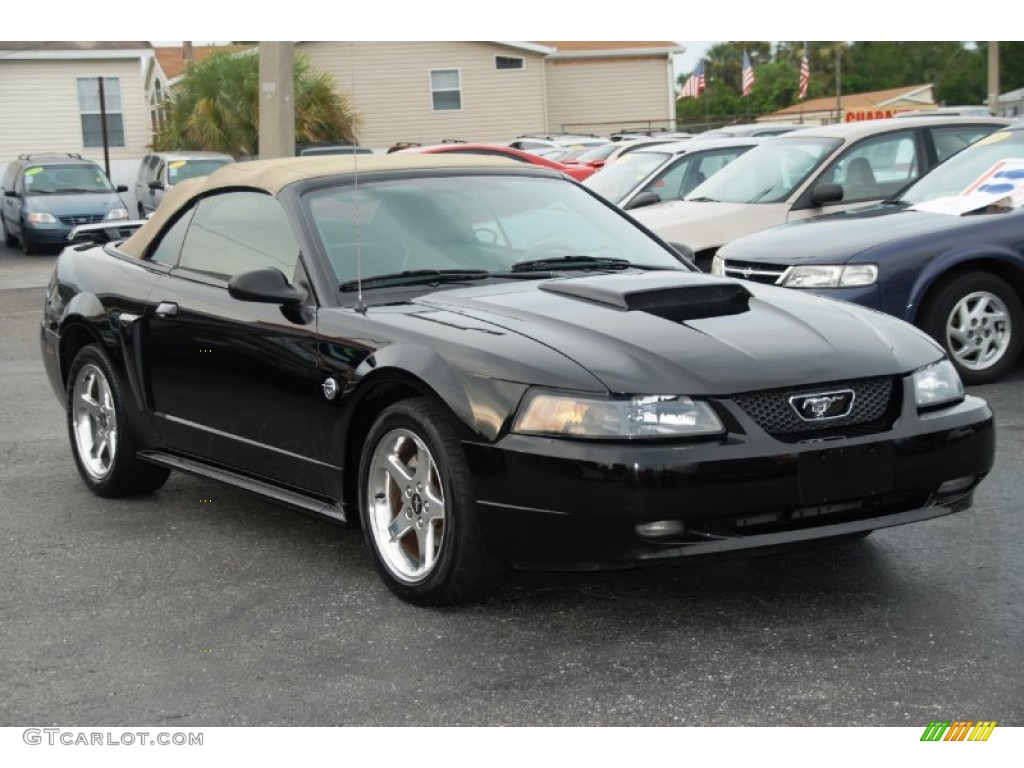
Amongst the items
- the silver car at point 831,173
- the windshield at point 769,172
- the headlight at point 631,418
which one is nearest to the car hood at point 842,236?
the silver car at point 831,173

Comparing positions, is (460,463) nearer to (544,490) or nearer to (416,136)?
(544,490)

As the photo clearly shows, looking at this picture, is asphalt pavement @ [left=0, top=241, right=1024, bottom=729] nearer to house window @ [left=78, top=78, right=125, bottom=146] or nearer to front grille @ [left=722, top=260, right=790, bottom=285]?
front grille @ [left=722, top=260, right=790, bottom=285]

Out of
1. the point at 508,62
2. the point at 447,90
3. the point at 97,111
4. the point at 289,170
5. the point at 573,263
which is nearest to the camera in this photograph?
the point at 573,263

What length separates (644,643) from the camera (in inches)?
179

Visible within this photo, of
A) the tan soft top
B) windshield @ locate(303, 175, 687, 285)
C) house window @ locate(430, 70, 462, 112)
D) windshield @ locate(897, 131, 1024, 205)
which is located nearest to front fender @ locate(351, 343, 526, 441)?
windshield @ locate(303, 175, 687, 285)

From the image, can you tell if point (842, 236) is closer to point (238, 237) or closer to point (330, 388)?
point (238, 237)

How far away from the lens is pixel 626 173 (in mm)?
16422

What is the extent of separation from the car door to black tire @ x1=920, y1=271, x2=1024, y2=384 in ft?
14.5

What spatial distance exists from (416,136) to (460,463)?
38061 mm

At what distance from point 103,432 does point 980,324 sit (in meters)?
5.06

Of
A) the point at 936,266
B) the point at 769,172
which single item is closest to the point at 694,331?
the point at 936,266

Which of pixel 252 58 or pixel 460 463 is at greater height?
pixel 252 58

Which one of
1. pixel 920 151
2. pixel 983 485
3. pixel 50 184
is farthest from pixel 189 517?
pixel 50 184

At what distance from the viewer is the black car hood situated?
454 cm
